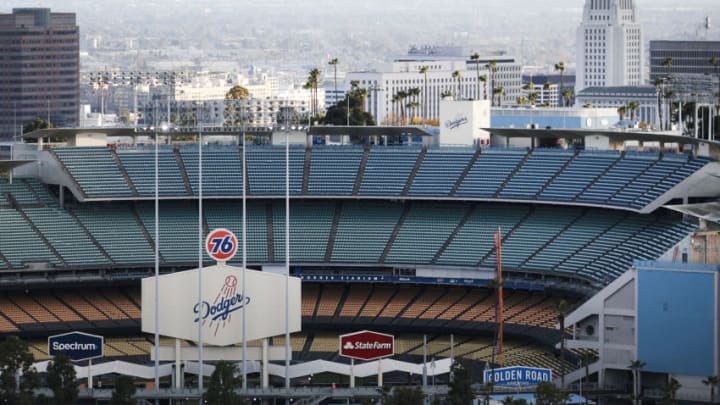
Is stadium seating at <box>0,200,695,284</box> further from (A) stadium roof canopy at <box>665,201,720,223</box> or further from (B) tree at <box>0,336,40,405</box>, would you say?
(B) tree at <box>0,336,40,405</box>

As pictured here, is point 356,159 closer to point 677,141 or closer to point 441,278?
point 441,278

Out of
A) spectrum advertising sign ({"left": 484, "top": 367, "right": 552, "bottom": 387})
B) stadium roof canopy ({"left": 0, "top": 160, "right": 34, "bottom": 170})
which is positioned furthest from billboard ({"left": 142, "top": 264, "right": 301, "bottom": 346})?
stadium roof canopy ({"left": 0, "top": 160, "right": 34, "bottom": 170})

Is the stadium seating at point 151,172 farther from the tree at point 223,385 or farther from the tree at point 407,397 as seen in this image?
the tree at point 407,397

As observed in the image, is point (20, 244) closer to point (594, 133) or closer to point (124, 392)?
point (124, 392)

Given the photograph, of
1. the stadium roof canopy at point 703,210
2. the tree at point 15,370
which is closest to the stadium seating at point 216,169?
the tree at point 15,370

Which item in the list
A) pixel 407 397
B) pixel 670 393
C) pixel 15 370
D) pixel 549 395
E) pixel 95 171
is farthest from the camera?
pixel 95 171

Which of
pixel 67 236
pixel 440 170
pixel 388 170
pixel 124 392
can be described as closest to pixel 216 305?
pixel 124 392

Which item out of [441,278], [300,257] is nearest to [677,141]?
[441,278]
